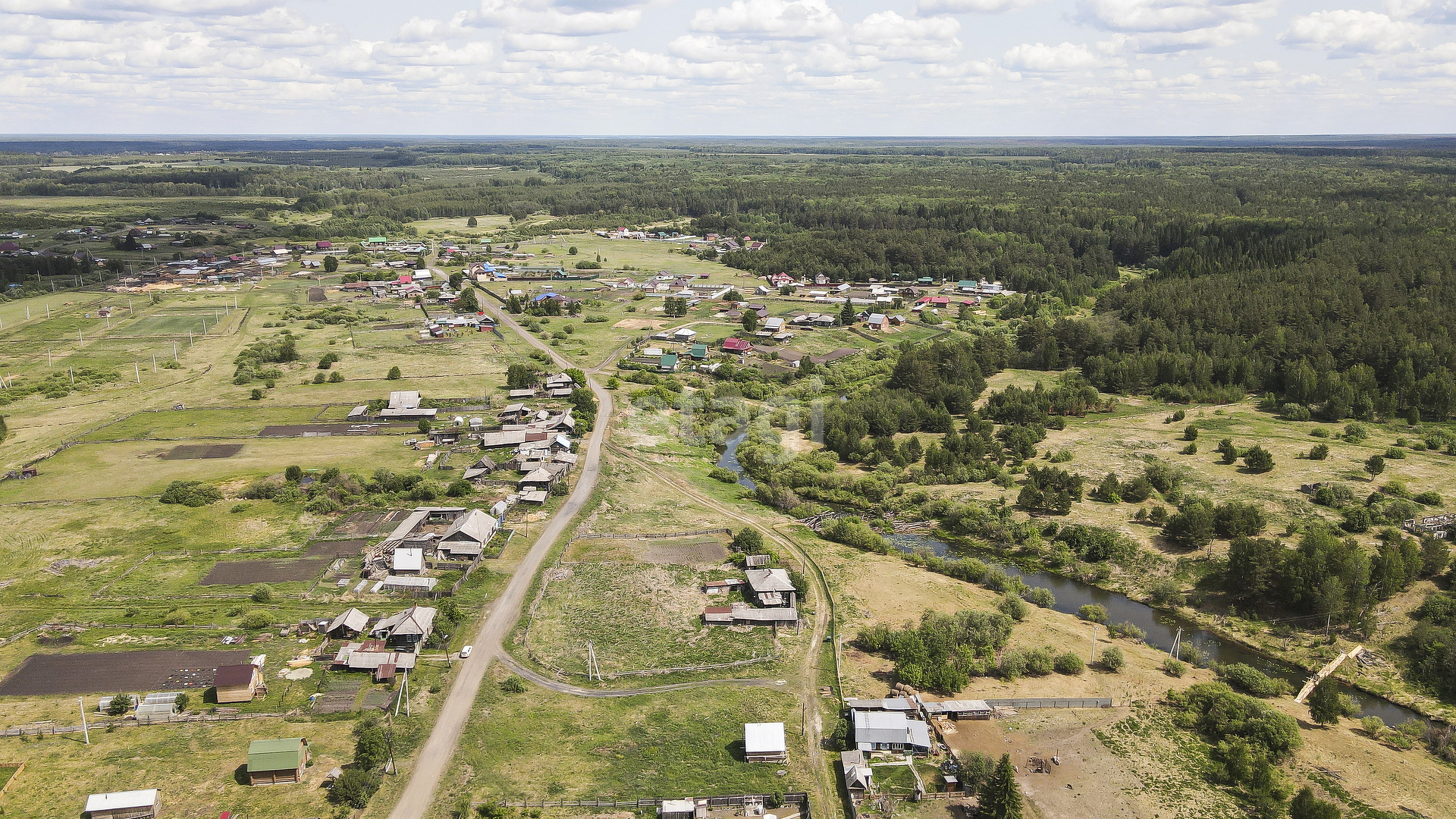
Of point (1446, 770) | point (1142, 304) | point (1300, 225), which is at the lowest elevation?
point (1446, 770)

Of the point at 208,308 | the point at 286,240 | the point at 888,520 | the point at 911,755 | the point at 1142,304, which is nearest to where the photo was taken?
the point at 911,755

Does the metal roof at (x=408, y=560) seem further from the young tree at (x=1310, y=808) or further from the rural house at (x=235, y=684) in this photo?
the young tree at (x=1310, y=808)

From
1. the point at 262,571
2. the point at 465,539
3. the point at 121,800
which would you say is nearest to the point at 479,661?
the point at 465,539

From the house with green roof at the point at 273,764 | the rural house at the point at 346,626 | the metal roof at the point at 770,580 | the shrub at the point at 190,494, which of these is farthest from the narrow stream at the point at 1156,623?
the shrub at the point at 190,494

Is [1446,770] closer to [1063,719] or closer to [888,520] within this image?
[1063,719]

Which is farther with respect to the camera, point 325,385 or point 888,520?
point 325,385

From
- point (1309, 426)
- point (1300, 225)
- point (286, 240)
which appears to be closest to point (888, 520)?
point (1309, 426)
